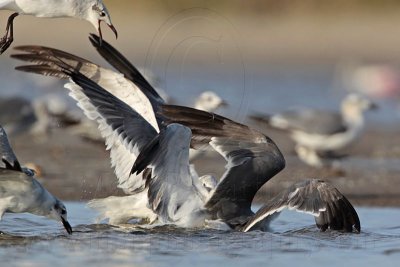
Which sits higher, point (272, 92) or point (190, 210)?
point (272, 92)

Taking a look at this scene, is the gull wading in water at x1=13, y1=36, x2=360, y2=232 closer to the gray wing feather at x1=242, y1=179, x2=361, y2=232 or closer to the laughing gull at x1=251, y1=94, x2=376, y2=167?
the gray wing feather at x1=242, y1=179, x2=361, y2=232

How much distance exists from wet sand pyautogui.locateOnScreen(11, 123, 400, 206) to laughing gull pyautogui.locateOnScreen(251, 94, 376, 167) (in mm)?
184

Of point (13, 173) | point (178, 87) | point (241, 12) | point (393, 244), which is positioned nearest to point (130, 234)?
point (13, 173)

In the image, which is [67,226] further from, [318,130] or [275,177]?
[318,130]

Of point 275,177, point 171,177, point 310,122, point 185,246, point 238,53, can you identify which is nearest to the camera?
point 185,246

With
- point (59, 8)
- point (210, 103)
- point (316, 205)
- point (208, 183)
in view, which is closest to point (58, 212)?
point (59, 8)

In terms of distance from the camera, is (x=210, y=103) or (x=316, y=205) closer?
(x=316, y=205)

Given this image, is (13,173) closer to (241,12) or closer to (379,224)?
(379,224)

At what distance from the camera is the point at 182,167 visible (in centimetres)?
829

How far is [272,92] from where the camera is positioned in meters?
19.1

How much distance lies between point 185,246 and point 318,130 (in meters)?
5.44

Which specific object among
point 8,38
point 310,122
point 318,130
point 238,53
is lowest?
point 8,38

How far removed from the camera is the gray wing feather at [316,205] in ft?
27.1

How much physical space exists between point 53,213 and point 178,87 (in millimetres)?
10645
